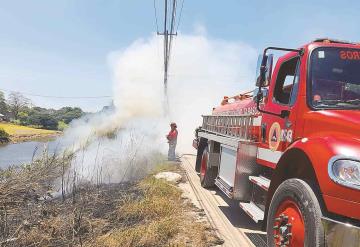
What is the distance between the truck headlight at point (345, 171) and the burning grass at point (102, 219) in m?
2.74

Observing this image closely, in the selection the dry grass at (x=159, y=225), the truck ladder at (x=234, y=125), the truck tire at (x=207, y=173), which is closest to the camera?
the dry grass at (x=159, y=225)

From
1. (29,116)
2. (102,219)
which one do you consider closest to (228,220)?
(102,219)

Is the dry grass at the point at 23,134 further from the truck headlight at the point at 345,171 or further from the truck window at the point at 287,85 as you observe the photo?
the truck headlight at the point at 345,171

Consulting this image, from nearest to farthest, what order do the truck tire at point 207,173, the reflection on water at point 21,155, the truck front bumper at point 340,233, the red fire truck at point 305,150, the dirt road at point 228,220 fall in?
1. the truck front bumper at point 340,233
2. the red fire truck at point 305,150
3. the dirt road at point 228,220
4. the truck tire at point 207,173
5. the reflection on water at point 21,155

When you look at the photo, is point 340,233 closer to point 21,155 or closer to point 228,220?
point 228,220

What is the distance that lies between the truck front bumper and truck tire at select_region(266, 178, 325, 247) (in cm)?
6

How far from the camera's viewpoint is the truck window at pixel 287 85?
5.53m

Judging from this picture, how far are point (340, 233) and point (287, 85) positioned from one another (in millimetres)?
2646

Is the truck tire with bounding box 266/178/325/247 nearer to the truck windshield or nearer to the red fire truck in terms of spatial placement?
the red fire truck

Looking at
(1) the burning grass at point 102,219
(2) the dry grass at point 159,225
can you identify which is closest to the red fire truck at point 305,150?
(2) the dry grass at point 159,225

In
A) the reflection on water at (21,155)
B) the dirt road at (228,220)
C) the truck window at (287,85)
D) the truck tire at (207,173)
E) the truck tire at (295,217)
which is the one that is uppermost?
the truck window at (287,85)

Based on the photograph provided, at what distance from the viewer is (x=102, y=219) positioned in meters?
7.64

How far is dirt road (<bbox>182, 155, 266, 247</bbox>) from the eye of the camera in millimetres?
6508

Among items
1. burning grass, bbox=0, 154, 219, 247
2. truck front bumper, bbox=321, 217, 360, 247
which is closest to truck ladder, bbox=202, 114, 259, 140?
burning grass, bbox=0, 154, 219, 247
